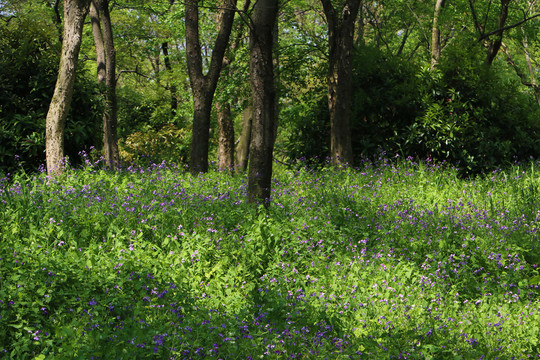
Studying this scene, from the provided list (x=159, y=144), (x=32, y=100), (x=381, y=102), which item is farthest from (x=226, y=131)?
(x=159, y=144)

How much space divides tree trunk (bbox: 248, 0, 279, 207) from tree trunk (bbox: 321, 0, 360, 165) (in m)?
3.76

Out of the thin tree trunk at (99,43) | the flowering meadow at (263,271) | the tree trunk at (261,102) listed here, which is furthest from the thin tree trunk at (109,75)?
the tree trunk at (261,102)

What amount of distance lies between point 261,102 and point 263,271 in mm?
2732

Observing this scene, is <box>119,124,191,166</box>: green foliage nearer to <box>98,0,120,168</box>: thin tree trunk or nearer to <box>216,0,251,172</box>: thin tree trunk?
<box>216,0,251,172</box>: thin tree trunk

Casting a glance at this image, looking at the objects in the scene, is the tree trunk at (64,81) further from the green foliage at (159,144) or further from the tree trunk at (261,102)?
the green foliage at (159,144)

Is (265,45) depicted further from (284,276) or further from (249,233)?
(284,276)

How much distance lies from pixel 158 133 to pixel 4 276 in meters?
20.6

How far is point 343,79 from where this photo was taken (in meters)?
11.3

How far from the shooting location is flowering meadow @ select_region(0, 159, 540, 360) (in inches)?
174

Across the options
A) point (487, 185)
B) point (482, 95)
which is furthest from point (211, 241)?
point (482, 95)

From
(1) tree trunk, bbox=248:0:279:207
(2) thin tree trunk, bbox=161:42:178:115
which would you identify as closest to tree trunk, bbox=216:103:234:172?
(1) tree trunk, bbox=248:0:279:207

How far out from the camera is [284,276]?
593 cm

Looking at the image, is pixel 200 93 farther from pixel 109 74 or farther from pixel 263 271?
pixel 263 271

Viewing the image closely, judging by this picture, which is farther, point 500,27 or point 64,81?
point 500,27
